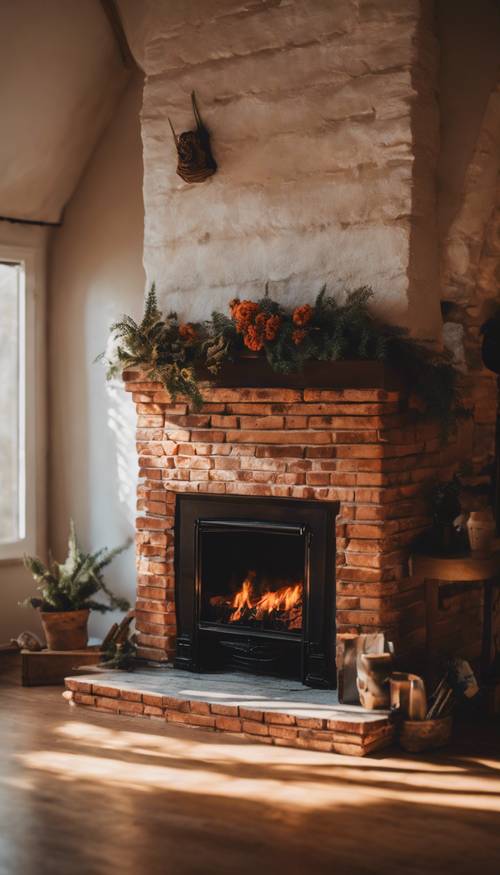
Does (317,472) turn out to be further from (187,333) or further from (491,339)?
(491,339)

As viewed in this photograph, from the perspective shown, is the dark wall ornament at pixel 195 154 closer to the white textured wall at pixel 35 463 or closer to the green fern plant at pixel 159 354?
the green fern plant at pixel 159 354

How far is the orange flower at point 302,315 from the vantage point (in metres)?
4.73

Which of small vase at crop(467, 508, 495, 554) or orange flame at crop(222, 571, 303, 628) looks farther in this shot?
orange flame at crop(222, 571, 303, 628)

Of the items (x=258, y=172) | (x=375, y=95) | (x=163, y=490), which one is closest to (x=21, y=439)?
(x=163, y=490)

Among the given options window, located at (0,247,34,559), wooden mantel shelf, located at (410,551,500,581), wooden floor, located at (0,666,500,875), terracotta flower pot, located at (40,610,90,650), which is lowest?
wooden floor, located at (0,666,500,875)

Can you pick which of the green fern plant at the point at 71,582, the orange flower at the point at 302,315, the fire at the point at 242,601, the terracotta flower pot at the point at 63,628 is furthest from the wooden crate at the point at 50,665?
the orange flower at the point at 302,315

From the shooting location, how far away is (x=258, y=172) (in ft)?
16.9

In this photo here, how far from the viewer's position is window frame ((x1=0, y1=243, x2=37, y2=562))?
20.7ft

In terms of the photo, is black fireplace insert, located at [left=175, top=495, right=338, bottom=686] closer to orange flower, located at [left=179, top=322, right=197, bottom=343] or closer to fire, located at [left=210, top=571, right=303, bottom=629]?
fire, located at [left=210, top=571, right=303, bottom=629]

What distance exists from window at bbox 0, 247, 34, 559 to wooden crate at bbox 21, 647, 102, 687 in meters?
0.87

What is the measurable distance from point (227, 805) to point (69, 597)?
2.10 m

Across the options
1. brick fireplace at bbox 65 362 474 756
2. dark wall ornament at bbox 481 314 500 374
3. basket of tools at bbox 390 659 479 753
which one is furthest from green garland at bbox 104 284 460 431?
basket of tools at bbox 390 659 479 753

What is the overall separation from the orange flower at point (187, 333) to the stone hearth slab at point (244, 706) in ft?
5.06

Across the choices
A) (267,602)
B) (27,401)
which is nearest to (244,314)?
(267,602)
